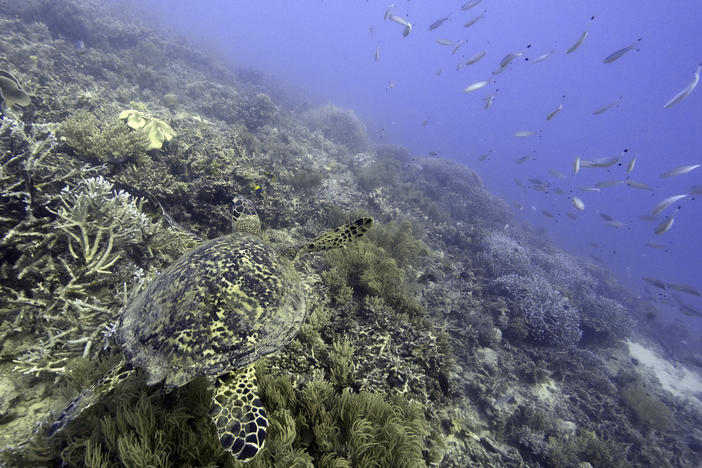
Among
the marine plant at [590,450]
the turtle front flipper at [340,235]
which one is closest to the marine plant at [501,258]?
the marine plant at [590,450]

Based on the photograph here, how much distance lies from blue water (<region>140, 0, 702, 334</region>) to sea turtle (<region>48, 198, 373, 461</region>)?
4007 centimetres

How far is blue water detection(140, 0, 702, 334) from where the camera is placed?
66.7m

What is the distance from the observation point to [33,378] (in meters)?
2.73

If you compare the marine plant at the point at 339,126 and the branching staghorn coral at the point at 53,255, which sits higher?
the branching staghorn coral at the point at 53,255

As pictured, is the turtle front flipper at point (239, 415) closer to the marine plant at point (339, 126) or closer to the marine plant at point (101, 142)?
the marine plant at point (101, 142)

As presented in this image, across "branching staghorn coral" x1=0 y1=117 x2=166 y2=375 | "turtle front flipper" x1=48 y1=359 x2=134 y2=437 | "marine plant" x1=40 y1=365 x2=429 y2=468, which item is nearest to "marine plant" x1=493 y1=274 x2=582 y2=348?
"marine plant" x1=40 y1=365 x2=429 y2=468

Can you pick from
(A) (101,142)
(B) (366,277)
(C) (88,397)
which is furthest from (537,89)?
(C) (88,397)

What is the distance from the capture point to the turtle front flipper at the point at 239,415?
2053 millimetres

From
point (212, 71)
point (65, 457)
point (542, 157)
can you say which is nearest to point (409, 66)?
point (542, 157)

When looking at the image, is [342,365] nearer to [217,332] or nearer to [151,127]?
[217,332]

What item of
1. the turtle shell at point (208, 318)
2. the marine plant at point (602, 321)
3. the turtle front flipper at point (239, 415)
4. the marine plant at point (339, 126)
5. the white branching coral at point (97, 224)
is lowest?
the marine plant at point (339, 126)

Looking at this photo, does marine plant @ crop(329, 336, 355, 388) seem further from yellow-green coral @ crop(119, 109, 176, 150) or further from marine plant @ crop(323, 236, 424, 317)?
yellow-green coral @ crop(119, 109, 176, 150)

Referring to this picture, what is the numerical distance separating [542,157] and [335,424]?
132 meters

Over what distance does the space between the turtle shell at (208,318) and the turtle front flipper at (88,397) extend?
0.11 meters
